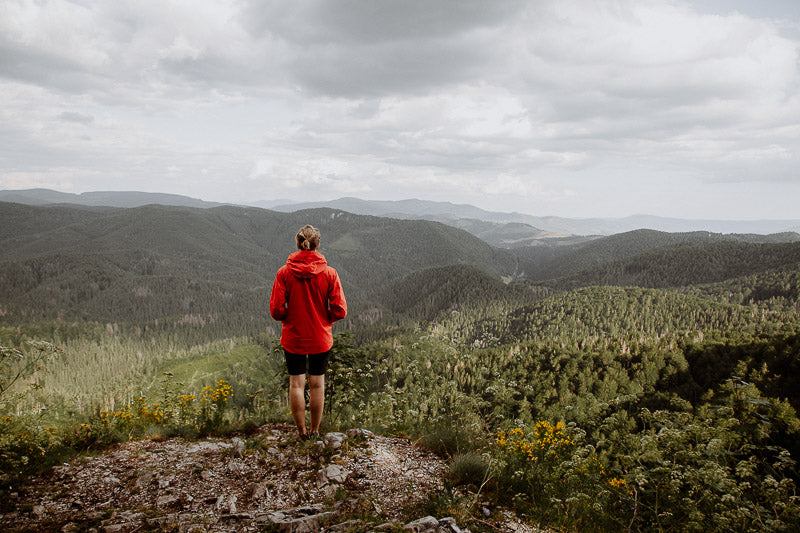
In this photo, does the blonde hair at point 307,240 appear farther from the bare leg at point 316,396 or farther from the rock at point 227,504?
the rock at point 227,504

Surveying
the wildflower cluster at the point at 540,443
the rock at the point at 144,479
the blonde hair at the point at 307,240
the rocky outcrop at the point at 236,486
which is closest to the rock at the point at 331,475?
the rocky outcrop at the point at 236,486

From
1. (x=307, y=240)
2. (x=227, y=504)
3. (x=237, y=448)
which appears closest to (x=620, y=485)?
(x=227, y=504)

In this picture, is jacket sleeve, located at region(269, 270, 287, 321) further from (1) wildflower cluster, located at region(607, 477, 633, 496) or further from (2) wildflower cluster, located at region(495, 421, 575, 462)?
(1) wildflower cluster, located at region(607, 477, 633, 496)

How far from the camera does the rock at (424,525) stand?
599 centimetres

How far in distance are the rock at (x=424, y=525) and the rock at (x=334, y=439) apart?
3.35 metres

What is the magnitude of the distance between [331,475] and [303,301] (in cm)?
373

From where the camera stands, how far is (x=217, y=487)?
7.52m

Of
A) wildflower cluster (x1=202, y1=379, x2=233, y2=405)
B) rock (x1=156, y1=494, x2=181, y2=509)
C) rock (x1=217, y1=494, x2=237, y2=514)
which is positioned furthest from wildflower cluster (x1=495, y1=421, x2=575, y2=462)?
wildflower cluster (x1=202, y1=379, x2=233, y2=405)

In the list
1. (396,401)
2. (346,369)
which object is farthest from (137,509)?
(396,401)

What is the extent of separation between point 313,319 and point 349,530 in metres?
4.17

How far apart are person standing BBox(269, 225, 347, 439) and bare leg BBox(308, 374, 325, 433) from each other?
2 centimetres

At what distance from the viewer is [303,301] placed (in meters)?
8.55

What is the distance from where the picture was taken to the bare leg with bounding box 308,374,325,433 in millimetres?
8953

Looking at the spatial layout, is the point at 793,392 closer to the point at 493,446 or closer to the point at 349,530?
the point at 493,446
